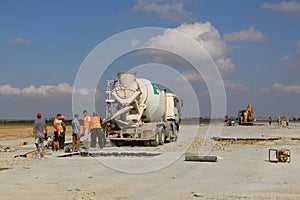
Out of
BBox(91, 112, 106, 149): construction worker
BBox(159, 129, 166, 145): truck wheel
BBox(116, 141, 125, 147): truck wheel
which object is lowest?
BBox(116, 141, 125, 147): truck wheel

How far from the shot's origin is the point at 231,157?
659 inches

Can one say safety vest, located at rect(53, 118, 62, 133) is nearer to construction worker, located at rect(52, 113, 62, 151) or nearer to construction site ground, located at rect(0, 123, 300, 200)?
construction worker, located at rect(52, 113, 62, 151)

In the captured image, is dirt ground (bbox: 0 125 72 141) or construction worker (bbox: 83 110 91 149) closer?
construction worker (bbox: 83 110 91 149)

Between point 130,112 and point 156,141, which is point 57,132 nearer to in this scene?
point 130,112

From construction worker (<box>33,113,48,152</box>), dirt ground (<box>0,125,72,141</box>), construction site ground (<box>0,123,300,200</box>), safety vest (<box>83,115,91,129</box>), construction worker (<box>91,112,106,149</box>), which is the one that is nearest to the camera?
construction site ground (<box>0,123,300,200</box>)

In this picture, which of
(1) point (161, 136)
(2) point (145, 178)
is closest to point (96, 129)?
(1) point (161, 136)

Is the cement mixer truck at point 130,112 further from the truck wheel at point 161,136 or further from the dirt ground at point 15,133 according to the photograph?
the dirt ground at point 15,133

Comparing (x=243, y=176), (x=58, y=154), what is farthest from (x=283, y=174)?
(x=58, y=154)

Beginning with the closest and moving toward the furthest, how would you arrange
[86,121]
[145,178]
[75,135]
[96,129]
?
[145,178], [75,135], [96,129], [86,121]

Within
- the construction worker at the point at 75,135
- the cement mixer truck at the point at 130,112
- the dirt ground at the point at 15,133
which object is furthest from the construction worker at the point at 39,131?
the dirt ground at the point at 15,133

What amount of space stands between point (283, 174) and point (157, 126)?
1063 centimetres

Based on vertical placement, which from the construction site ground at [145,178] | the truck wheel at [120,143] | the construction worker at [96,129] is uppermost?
the construction worker at [96,129]

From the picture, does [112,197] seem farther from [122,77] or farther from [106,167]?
[122,77]

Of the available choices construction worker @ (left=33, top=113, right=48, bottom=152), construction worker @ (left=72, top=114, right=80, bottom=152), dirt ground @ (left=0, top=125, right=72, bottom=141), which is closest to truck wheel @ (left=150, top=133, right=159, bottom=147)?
construction worker @ (left=72, top=114, right=80, bottom=152)
